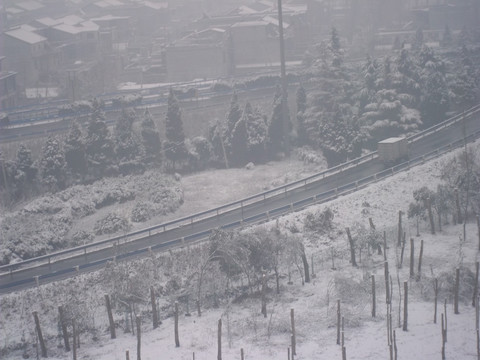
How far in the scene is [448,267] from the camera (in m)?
27.6

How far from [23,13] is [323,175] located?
8035 centimetres

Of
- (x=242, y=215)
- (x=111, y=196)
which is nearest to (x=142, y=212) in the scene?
(x=111, y=196)

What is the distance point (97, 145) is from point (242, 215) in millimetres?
13705

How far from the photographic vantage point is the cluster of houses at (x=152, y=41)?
7175cm

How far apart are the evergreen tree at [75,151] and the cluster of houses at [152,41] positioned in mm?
18261

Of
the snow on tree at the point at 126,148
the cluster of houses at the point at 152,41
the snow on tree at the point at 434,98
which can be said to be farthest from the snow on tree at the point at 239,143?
the cluster of houses at the point at 152,41

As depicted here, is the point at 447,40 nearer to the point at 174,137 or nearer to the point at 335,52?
the point at 335,52

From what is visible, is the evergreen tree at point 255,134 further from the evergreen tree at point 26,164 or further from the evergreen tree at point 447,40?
the evergreen tree at point 447,40

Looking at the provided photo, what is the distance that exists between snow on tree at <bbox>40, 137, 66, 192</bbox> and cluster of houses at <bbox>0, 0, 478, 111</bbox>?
61.2 ft

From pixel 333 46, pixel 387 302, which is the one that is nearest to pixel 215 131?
pixel 333 46

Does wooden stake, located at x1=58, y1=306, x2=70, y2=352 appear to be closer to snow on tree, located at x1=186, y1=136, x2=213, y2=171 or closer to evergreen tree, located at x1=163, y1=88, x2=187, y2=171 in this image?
evergreen tree, located at x1=163, y1=88, x2=187, y2=171

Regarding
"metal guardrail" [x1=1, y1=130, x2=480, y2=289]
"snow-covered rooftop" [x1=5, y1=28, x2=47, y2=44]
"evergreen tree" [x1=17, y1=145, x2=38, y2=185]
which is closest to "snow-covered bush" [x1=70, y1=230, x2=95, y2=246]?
"metal guardrail" [x1=1, y1=130, x2=480, y2=289]

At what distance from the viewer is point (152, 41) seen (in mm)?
94750

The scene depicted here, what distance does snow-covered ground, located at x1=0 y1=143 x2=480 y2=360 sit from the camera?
22.3 meters
